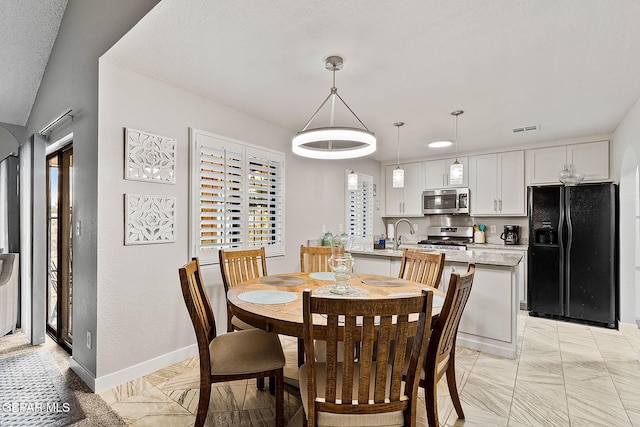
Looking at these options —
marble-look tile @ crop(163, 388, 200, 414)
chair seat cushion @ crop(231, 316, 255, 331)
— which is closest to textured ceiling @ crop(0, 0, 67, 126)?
chair seat cushion @ crop(231, 316, 255, 331)

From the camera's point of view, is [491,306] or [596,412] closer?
[596,412]

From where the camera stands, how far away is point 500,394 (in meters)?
2.26

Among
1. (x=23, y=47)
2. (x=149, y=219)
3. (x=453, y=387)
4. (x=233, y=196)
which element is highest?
(x=23, y=47)

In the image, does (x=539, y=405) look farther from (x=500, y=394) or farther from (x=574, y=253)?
(x=574, y=253)

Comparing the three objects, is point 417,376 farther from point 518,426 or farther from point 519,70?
point 519,70

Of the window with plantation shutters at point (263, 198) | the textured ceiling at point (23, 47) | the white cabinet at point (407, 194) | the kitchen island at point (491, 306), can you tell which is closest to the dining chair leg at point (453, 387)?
the kitchen island at point (491, 306)

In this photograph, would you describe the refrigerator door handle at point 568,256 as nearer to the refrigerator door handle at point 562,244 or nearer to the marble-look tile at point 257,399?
the refrigerator door handle at point 562,244

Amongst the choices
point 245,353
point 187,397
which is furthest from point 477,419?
point 187,397

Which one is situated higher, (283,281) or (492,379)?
(283,281)

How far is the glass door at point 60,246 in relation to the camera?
9.77ft

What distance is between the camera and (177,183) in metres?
2.74

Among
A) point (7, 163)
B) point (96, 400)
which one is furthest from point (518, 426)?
point (7, 163)

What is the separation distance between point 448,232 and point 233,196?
394 centimetres

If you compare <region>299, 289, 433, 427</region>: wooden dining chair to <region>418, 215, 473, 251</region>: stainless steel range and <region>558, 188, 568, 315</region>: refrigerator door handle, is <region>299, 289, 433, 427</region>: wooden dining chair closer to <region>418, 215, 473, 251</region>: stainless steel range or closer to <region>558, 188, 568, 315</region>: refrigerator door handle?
<region>558, 188, 568, 315</region>: refrigerator door handle
